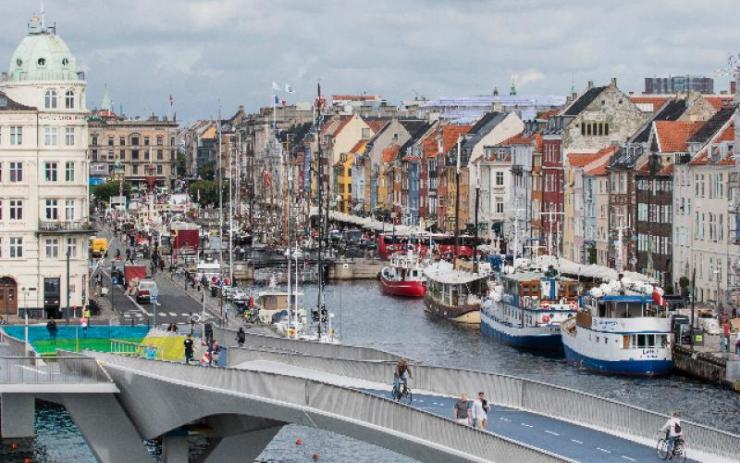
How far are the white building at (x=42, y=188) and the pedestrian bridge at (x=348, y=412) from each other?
3759 cm

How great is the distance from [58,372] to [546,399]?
1366 cm

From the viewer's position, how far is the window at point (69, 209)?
93125 millimetres

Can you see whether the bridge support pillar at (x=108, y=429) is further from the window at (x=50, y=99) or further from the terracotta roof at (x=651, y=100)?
the terracotta roof at (x=651, y=100)

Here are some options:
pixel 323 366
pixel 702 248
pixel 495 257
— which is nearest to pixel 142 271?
pixel 495 257

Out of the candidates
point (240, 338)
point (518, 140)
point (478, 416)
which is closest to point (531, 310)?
point (240, 338)

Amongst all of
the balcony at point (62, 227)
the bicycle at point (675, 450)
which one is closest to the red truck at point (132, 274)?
the balcony at point (62, 227)

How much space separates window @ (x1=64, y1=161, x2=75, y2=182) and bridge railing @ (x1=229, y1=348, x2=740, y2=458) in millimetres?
44839

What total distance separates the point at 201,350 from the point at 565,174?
77.1 metres

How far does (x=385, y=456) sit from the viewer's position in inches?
2389

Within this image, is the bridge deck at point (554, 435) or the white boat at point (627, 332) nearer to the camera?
the bridge deck at point (554, 435)

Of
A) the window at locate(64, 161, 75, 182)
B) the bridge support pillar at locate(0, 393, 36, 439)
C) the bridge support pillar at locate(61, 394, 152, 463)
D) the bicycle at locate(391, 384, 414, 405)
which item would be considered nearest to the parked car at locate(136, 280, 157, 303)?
the window at locate(64, 161, 75, 182)

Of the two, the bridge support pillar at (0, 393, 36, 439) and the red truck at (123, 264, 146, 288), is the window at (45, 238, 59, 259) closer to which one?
the red truck at (123, 264, 146, 288)

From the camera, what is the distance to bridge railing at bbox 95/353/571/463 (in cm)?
3703

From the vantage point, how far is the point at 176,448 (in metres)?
50.4
